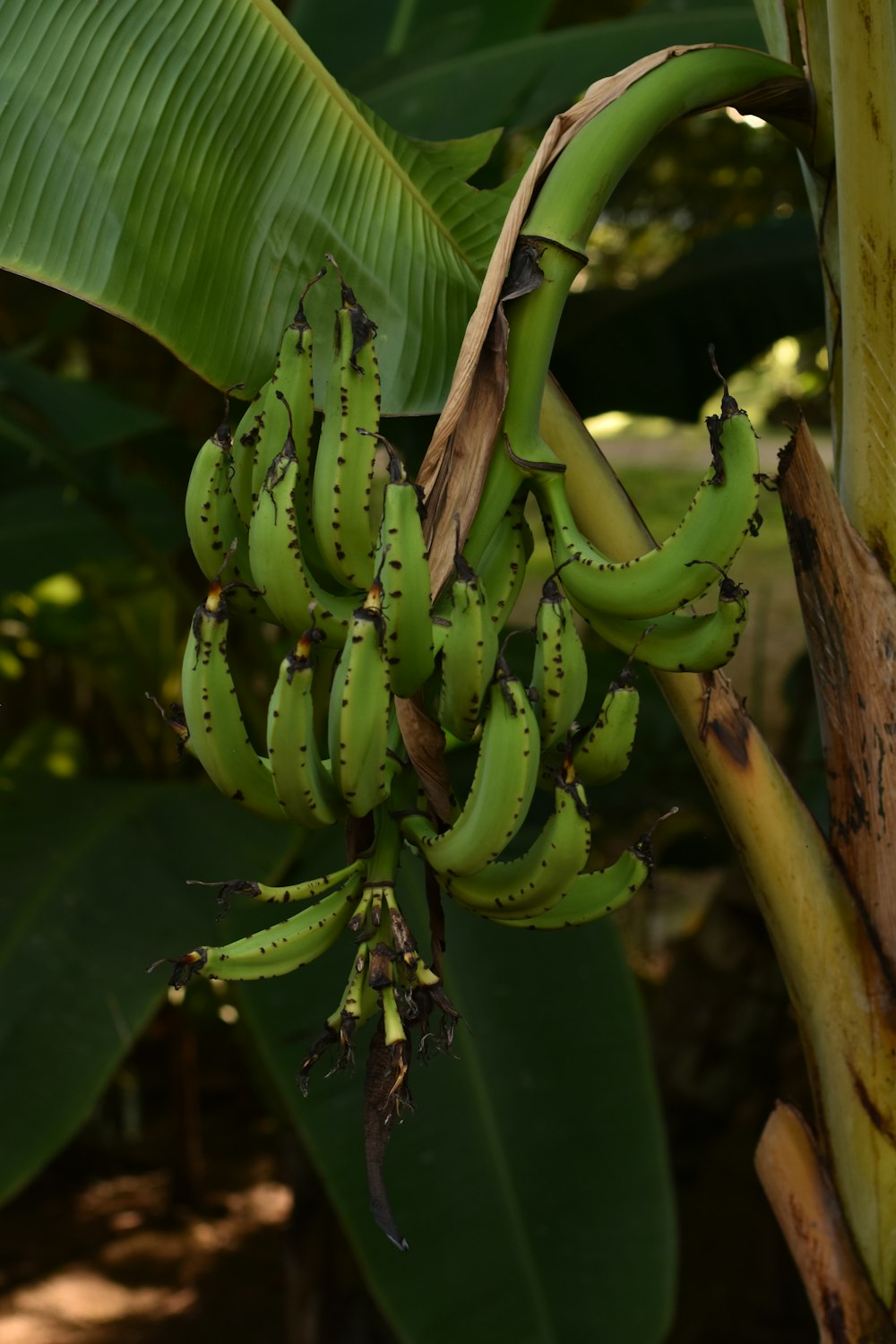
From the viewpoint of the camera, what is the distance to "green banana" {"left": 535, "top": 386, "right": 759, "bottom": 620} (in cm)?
60

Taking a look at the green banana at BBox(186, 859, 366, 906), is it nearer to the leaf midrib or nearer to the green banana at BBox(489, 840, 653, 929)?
the green banana at BBox(489, 840, 653, 929)

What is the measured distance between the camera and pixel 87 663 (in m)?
2.24

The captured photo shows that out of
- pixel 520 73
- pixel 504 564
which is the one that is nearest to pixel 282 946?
pixel 504 564

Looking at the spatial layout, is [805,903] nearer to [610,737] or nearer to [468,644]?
[610,737]

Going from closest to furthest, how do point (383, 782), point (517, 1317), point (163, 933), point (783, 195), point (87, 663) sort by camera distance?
point (383, 782), point (517, 1317), point (163, 933), point (87, 663), point (783, 195)

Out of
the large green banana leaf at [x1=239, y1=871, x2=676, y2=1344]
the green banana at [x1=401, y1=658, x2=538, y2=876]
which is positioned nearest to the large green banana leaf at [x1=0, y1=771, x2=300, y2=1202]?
the large green banana leaf at [x1=239, y1=871, x2=676, y2=1344]

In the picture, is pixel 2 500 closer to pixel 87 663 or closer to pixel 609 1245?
pixel 87 663

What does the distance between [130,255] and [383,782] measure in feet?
1.20

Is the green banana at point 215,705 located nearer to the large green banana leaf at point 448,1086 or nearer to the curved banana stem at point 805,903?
the curved banana stem at point 805,903

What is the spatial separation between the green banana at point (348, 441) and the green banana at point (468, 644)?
0.23 ft

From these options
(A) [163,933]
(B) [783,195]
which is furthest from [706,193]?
→ (A) [163,933]

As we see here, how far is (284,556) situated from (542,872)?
20cm

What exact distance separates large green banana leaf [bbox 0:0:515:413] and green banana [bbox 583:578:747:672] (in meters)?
0.20

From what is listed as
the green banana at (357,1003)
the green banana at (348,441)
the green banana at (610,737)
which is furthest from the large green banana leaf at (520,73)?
the green banana at (357,1003)
